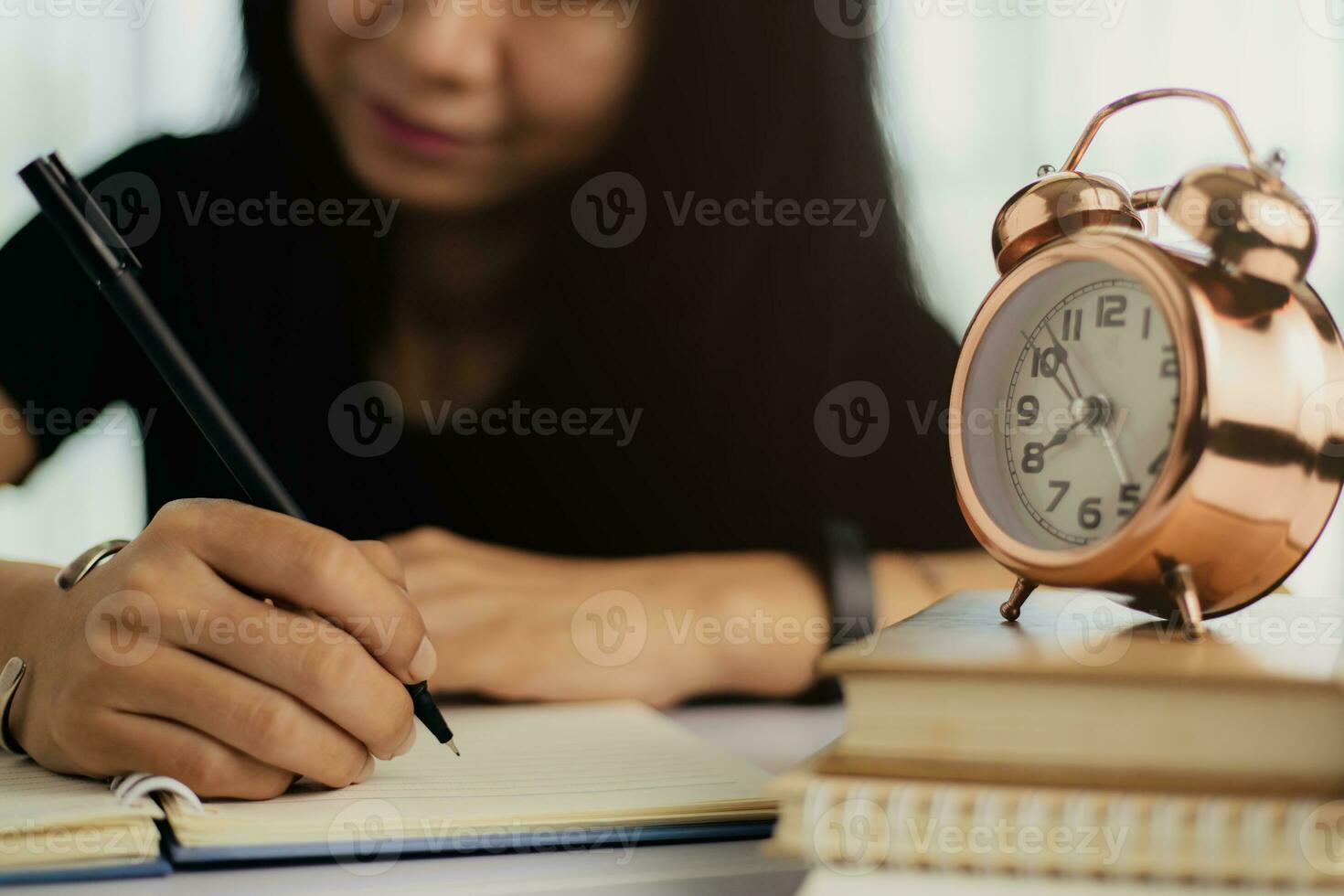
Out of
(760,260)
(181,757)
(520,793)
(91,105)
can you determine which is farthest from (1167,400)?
(91,105)

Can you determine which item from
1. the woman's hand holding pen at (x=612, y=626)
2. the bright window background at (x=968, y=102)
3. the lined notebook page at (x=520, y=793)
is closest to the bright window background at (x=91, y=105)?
the bright window background at (x=968, y=102)

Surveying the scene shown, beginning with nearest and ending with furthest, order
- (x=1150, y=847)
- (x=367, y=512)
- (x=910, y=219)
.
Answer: (x=1150, y=847)
(x=367, y=512)
(x=910, y=219)

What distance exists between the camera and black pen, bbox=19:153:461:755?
0.49 meters

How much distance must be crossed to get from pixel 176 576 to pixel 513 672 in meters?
0.43

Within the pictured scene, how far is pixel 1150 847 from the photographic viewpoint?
308 mm

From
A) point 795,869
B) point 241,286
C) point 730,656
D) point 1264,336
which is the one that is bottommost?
point 730,656

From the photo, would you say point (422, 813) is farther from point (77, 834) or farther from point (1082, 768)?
point (1082, 768)

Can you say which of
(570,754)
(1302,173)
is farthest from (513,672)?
(1302,173)

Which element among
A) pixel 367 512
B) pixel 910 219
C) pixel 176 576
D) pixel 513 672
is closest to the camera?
pixel 176 576

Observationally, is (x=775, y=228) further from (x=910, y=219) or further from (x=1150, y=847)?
(x=1150, y=847)

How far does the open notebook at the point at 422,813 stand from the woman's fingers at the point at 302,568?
7 cm

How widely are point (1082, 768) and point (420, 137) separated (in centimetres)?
87

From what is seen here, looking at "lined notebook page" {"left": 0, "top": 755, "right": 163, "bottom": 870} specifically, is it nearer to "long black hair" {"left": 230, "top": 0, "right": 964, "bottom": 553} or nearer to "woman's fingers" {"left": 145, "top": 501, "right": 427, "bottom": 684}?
"woman's fingers" {"left": 145, "top": 501, "right": 427, "bottom": 684}

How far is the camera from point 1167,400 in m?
0.39
